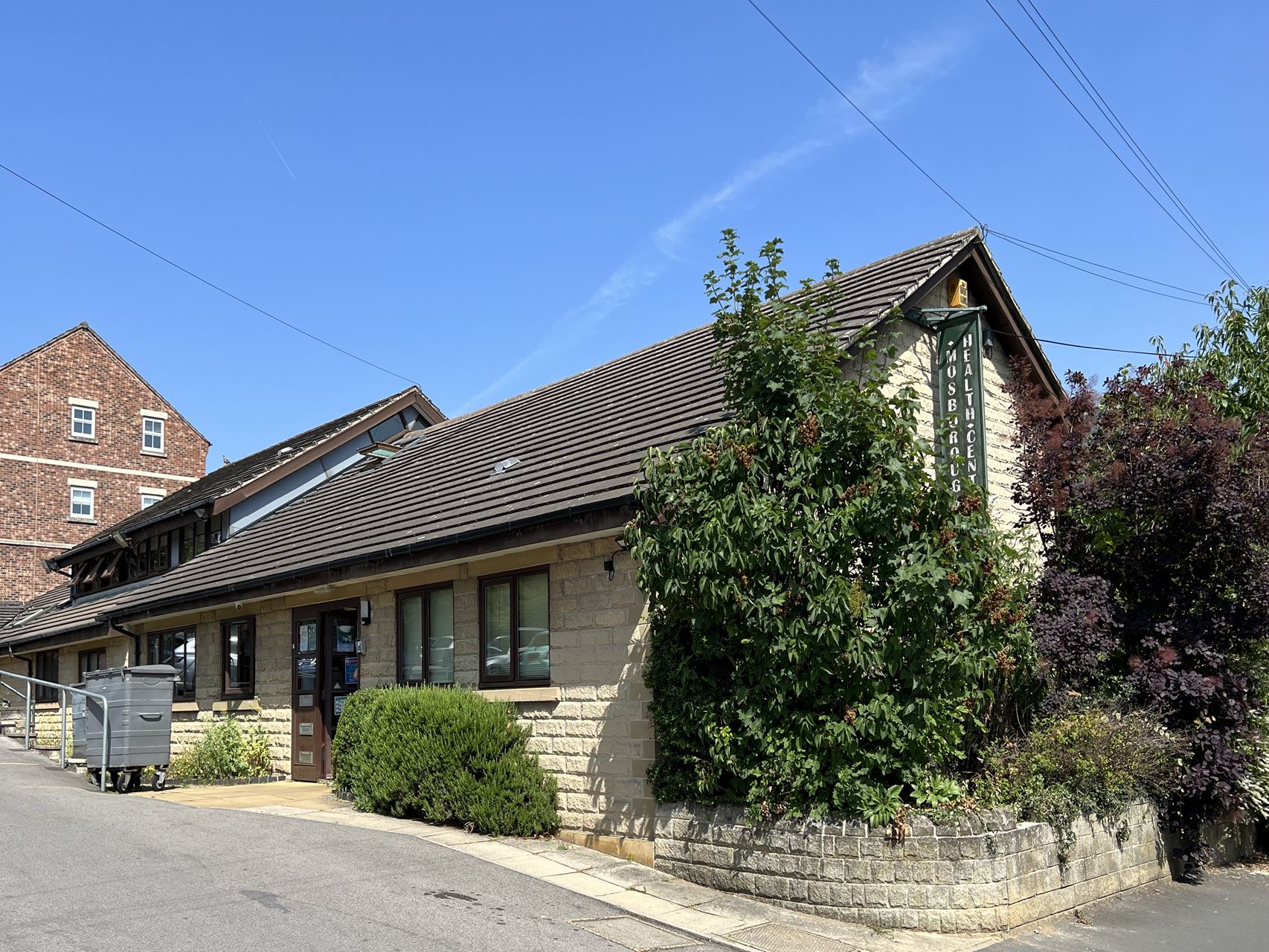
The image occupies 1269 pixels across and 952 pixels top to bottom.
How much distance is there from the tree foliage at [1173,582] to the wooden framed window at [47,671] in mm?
25893

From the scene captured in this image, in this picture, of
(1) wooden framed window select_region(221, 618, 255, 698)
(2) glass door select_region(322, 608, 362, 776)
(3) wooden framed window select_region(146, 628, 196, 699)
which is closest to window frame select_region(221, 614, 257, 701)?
(1) wooden framed window select_region(221, 618, 255, 698)

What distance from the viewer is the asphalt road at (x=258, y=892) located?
7258 mm

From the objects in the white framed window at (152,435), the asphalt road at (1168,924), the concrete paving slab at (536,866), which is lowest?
the asphalt road at (1168,924)

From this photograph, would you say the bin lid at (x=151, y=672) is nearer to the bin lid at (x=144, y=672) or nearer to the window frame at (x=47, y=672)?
the bin lid at (x=144, y=672)

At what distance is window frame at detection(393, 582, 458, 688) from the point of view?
44.7 feet

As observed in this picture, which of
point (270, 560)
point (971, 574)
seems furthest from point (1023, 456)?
point (270, 560)

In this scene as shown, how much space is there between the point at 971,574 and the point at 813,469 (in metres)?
1.51

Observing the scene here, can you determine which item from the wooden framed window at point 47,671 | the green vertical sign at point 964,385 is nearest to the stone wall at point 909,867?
the green vertical sign at point 964,385

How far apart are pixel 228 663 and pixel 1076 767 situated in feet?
44.8

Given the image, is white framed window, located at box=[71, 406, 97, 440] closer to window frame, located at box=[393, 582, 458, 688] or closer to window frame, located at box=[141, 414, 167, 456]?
window frame, located at box=[141, 414, 167, 456]

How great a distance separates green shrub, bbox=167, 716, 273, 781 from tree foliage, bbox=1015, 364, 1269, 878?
38.0 feet

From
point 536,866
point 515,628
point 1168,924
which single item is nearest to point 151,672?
point 515,628

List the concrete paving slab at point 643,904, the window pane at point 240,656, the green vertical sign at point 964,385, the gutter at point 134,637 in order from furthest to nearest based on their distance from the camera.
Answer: the gutter at point 134,637, the window pane at point 240,656, the green vertical sign at point 964,385, the concrete paving slab at point 643,904

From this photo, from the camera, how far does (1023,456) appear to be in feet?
39.6
